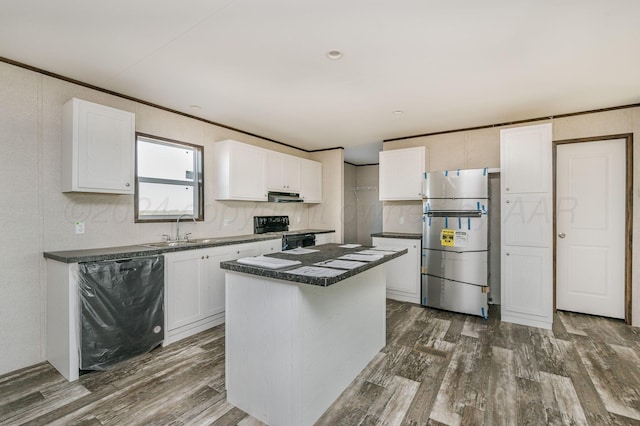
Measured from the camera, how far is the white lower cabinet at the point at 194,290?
112 inches

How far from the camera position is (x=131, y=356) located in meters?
2.51

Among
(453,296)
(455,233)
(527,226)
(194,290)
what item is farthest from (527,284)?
(194,290)

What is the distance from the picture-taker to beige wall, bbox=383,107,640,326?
3275 mm

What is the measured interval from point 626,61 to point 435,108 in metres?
1.53

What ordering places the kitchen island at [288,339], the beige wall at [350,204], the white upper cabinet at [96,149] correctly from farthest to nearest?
1. the beige wall at [350,204]
2. the white upper cabinet at [96,149]
3. the kitchen island at [288,339]

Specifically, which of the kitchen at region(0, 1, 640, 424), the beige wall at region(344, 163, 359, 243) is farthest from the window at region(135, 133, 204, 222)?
the beige wall at region(344, 163, 359, 243)

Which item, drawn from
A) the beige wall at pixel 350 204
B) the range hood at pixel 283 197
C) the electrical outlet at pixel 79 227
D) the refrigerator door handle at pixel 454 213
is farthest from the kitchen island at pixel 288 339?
the beige wall at pixel 350 204

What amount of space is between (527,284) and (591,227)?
1.14 metres

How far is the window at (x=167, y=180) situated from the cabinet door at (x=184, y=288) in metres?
0.68

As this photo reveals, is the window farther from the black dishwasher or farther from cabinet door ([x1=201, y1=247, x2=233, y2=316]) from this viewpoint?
the black dishwasher

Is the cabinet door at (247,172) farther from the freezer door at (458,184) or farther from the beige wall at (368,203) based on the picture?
the beige wall at (368,203)

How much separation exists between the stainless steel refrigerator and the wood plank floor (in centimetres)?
71

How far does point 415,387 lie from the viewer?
84.7 inches

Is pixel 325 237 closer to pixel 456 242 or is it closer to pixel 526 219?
pixel 456 242
